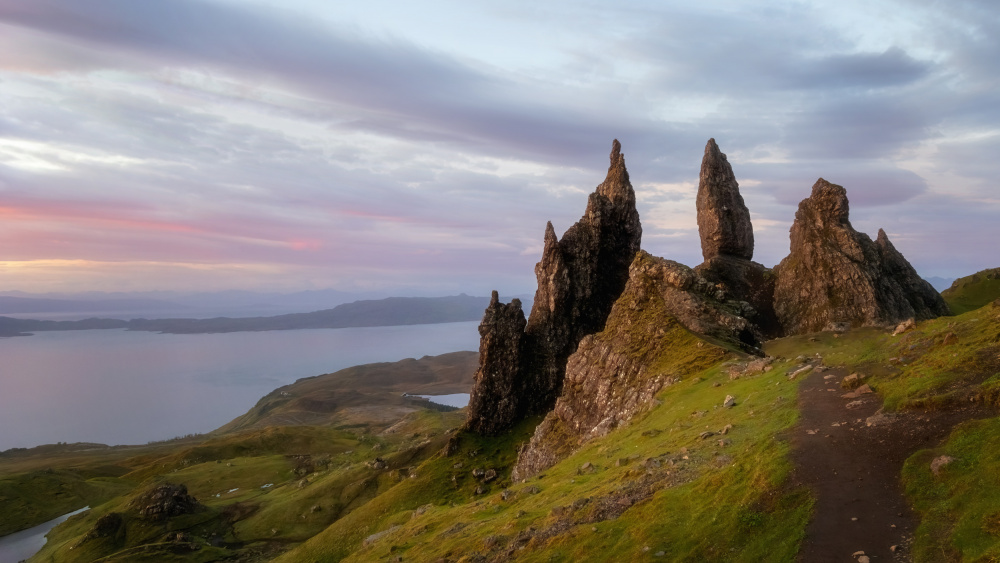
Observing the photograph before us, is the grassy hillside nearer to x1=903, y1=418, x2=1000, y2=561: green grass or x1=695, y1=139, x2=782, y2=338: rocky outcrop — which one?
x1=903, y1=418, x2=1000, y2=561: green grass

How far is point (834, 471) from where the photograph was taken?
2234cm

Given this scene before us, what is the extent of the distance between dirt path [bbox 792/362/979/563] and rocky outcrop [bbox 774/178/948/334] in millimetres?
57449

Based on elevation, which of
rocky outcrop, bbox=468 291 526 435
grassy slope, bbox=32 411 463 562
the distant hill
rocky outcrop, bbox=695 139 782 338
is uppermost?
rocky outcrop, bbox=695 139 782 338

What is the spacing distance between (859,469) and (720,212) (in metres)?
84.8

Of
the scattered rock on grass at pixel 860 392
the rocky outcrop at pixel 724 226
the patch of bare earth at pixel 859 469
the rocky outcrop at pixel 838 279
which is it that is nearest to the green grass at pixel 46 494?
the rocky outcrop at pixel 724 226

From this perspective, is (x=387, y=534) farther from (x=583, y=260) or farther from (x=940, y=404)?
(x=583, y=260)

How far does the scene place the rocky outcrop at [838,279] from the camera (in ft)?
257

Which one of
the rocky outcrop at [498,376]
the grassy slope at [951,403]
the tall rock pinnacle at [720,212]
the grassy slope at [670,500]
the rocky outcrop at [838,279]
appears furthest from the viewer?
the tall rock pinnacle at [720,212]

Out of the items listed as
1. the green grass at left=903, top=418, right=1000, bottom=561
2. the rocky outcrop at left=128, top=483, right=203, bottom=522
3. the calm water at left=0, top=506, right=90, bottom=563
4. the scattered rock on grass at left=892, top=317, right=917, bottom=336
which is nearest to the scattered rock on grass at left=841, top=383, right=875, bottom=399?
the green grass at left=903, top=418, right=1000, bottom=561

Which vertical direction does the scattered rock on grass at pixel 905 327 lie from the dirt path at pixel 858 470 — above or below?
above

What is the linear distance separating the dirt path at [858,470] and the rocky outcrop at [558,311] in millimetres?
61739

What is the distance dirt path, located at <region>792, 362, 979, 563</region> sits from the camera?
18.4 metres

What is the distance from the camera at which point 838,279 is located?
8050cm

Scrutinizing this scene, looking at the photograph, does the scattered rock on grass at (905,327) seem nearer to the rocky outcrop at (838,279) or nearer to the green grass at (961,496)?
the green grass at (961,496)
